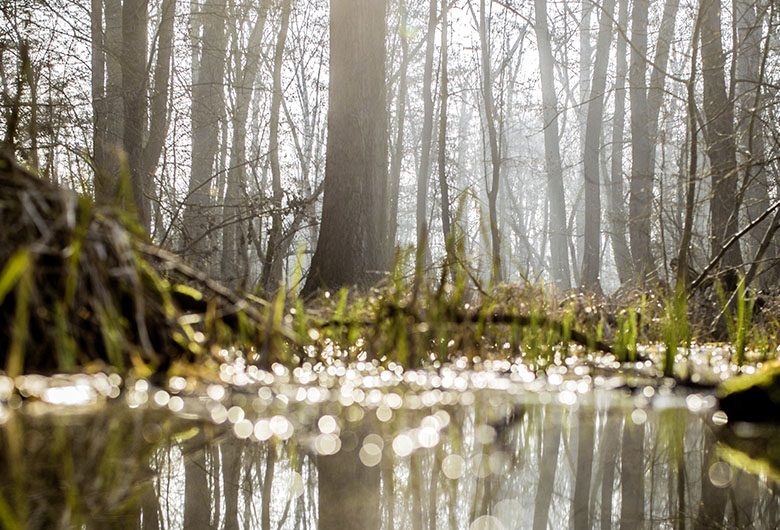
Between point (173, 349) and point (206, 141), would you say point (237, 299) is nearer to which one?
point (173, 349)

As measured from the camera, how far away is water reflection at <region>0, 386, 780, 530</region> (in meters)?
1.29

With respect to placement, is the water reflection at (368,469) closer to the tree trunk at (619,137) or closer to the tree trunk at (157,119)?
Result: the tree trunk at (157,119)

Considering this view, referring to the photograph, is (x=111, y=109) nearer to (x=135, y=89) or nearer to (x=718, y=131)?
(x=135, y=89)

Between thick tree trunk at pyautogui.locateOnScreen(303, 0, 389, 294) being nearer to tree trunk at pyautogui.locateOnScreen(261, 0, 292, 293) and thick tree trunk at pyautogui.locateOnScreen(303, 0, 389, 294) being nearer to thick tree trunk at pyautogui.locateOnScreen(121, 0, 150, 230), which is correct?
tree trunk at pyautogui.locateOnScreen(261, 0, 292, 293)

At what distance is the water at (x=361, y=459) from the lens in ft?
4.30

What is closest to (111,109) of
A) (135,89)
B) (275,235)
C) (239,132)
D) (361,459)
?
(135,89)

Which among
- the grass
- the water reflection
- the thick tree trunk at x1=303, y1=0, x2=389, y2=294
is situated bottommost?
the water reflection

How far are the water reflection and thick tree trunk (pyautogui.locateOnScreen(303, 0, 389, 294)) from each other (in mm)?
5606

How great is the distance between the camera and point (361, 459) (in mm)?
1699

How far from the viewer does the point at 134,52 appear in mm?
10422

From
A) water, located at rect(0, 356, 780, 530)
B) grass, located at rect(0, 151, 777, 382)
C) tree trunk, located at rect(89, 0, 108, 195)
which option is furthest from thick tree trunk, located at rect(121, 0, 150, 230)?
water, located at rect(0, 356, 780, 530)

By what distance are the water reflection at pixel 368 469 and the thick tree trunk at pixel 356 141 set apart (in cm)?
561

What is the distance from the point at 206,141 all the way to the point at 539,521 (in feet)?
64.9

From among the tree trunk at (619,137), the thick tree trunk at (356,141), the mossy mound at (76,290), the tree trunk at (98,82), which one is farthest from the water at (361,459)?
the tree trunk at (619,137)
